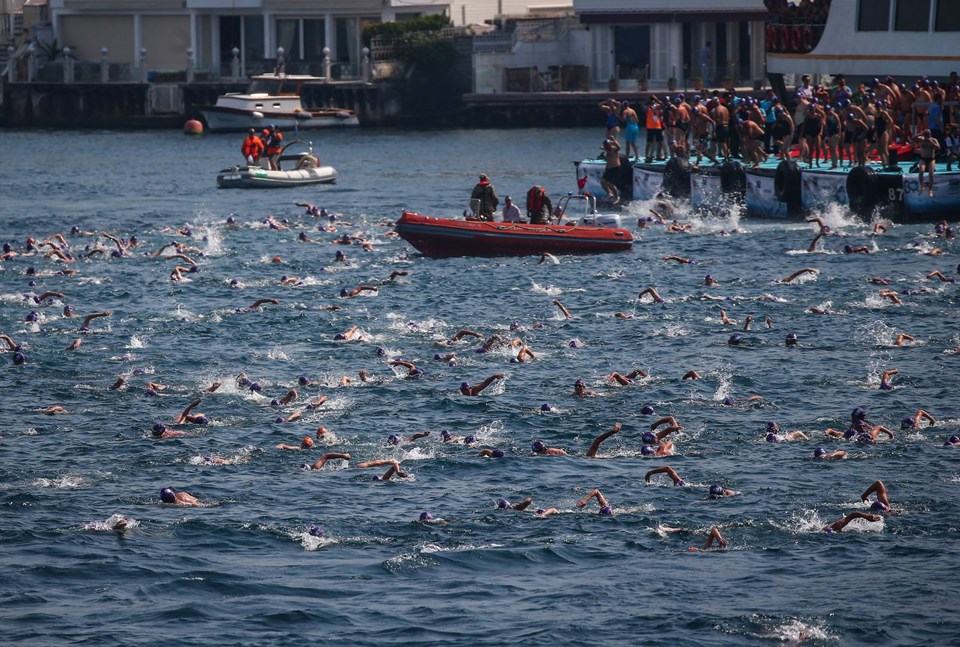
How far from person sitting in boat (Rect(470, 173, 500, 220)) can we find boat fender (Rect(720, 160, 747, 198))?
9.51 meters

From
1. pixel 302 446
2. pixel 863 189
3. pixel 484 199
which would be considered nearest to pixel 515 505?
pixel 302 446

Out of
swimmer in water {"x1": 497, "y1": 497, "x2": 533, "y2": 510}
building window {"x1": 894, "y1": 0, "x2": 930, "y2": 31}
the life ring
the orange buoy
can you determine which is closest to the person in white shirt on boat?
building window {"x1": 894, "y1": 0, "x2": 930, "y2": 31}

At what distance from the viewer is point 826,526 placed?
17297mm

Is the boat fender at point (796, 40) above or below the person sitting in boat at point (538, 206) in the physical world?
above

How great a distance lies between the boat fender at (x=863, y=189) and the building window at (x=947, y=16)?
27.3 feet

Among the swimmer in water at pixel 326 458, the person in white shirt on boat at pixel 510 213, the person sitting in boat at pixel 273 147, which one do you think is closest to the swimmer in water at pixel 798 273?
the person in white shirt on boat at pixel 510 213

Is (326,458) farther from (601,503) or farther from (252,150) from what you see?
(252,150)

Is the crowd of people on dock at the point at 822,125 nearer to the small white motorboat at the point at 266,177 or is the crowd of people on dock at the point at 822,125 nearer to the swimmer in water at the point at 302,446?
the small white motorboat at the point at 266,177

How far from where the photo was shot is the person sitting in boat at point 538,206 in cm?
3612

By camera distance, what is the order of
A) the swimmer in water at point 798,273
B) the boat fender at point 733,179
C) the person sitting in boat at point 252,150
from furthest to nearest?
the person sitting in boat at point 252,150 → the boat fender at point 733,179 → the swimmer in water at point 798,273

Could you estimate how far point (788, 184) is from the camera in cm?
4078

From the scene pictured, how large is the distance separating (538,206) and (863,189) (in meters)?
8.67

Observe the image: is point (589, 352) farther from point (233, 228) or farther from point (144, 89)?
point (144, 89)

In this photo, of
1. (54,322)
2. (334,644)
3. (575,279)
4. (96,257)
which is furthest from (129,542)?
(96,257)
